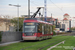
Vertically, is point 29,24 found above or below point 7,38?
above

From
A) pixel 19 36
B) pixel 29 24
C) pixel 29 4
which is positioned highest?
pixel 29 4

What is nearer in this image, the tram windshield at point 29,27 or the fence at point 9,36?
the fence at point 9,36

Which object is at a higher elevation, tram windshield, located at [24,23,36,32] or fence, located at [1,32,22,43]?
tram windshield, located at [24,23,36,32]

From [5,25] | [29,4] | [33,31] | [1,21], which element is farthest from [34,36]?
[5,25]

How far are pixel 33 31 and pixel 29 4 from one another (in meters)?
9.89

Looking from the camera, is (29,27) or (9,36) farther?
(9,36)

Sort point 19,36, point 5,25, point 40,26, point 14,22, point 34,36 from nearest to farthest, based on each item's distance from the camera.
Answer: point 34,36 → point 40,26 → point 19,36 → point 5,25 → point 14,22

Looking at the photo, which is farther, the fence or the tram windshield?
the tram windshield

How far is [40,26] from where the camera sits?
34438 mm

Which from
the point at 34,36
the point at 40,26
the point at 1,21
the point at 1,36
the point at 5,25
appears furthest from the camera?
the point at 5,25

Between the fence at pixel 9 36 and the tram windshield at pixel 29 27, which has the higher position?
the tram windshield at pixel 29 27

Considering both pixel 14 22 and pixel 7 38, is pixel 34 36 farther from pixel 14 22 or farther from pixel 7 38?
pixel 14 22

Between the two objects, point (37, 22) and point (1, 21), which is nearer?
point (37, 22)

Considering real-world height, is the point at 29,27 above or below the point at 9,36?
above
